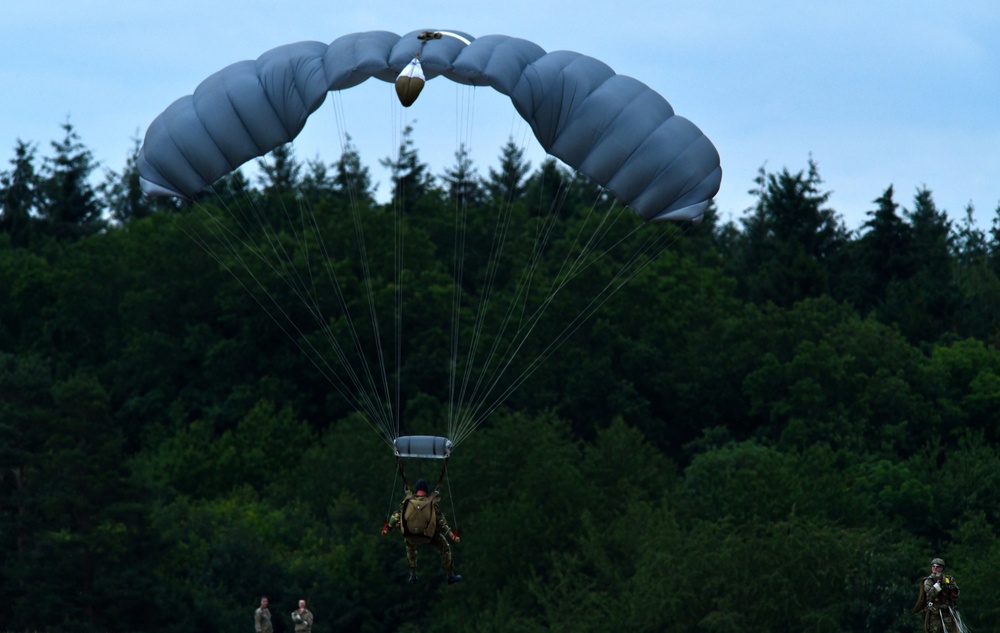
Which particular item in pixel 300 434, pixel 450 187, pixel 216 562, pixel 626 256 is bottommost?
pixel 216 562

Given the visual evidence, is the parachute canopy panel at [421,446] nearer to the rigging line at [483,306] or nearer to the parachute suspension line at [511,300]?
the parachute suspension line at [511,300]

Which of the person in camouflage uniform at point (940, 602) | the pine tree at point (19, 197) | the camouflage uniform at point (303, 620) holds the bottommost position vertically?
the person in camouflage uniform at point (940, 602)

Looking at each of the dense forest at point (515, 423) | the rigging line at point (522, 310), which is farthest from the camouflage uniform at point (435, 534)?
the dense forest at point (515, 423)

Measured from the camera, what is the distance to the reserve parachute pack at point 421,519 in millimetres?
24141

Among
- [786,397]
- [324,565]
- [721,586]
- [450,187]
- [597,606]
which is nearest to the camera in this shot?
[721,586]

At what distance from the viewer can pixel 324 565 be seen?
59.8 meters

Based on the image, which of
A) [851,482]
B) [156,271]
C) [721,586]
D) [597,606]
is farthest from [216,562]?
[156,271]

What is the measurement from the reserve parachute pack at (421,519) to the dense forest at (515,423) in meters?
14.1

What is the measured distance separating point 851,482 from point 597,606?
11.0 meters

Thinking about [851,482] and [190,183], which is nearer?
[190,183]

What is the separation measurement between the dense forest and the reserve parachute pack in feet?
46.1

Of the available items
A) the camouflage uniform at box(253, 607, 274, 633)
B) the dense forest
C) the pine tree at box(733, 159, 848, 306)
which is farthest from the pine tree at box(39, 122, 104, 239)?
the camouflage uniform at box(253, 607, 274, 633)

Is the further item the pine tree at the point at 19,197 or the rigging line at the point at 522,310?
the pine tree at the point at 19,197

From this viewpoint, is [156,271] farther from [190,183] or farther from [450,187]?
[190,183]
